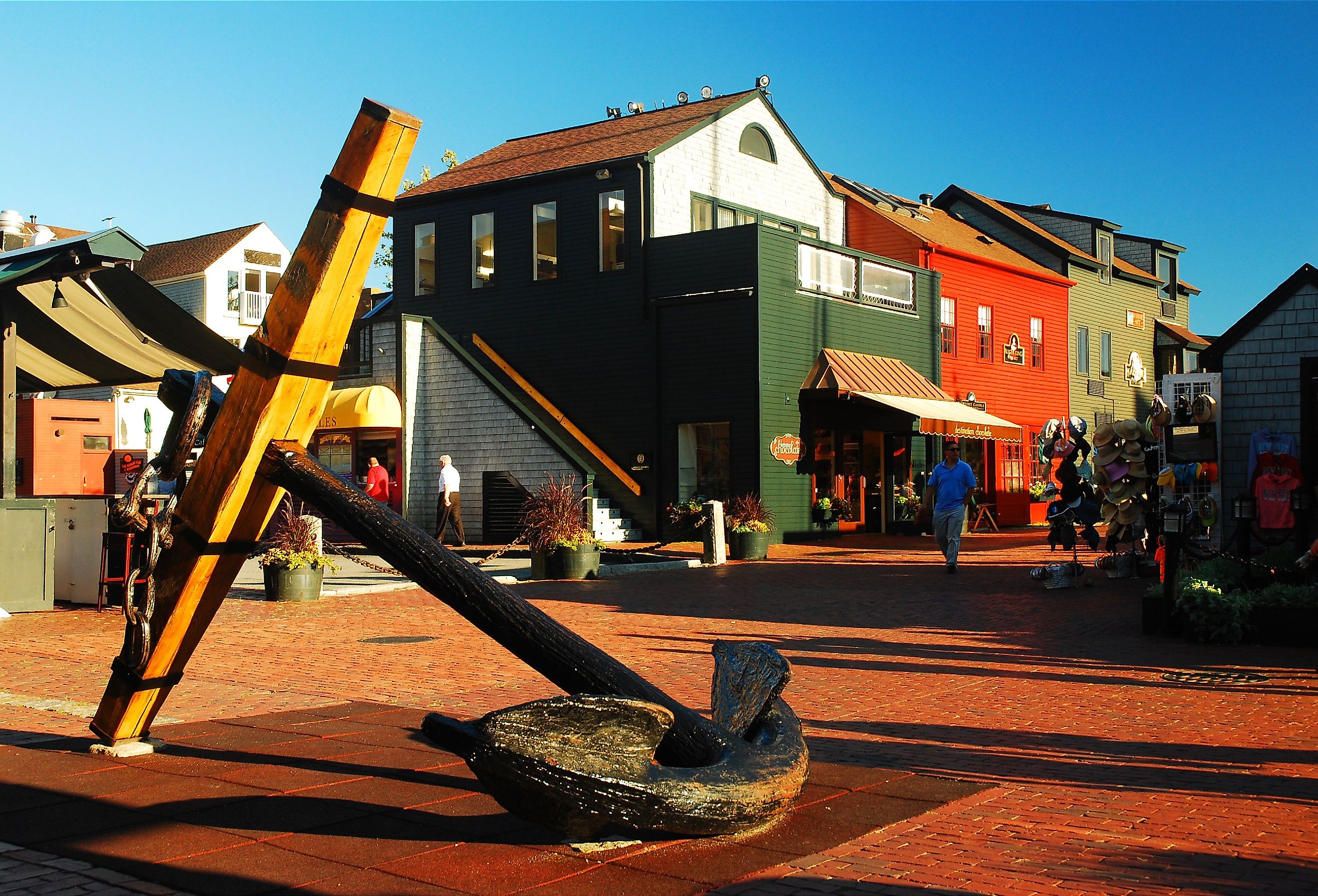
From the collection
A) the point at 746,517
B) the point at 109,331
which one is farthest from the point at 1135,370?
the point at 109,331

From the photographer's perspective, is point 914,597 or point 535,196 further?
A: point 535,196

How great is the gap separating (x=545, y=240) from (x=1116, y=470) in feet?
47.9

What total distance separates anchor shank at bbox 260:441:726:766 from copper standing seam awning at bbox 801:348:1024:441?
19.7 metres

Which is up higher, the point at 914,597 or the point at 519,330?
the point at 519,330

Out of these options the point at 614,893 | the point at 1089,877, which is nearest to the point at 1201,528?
the point at 1089,877

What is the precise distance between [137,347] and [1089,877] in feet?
37.9

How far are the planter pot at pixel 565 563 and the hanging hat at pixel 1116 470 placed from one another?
6.93m

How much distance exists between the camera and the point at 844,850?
13.7ft

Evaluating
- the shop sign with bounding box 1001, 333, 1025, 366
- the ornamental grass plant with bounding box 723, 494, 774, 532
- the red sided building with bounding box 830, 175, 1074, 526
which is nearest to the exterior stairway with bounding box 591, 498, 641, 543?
the ornamental grass plant with bounding box 723, 494, 774, 532

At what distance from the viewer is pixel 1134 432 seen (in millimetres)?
14844

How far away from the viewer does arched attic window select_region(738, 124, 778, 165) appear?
27.1 metres

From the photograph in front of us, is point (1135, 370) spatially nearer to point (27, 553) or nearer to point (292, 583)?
point (292, 583)

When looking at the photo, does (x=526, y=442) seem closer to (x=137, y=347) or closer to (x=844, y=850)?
(x=137, y=347)

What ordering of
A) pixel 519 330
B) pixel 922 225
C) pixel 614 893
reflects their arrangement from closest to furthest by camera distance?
pixel 614 893, pixel 519 330, pixel 922 225
